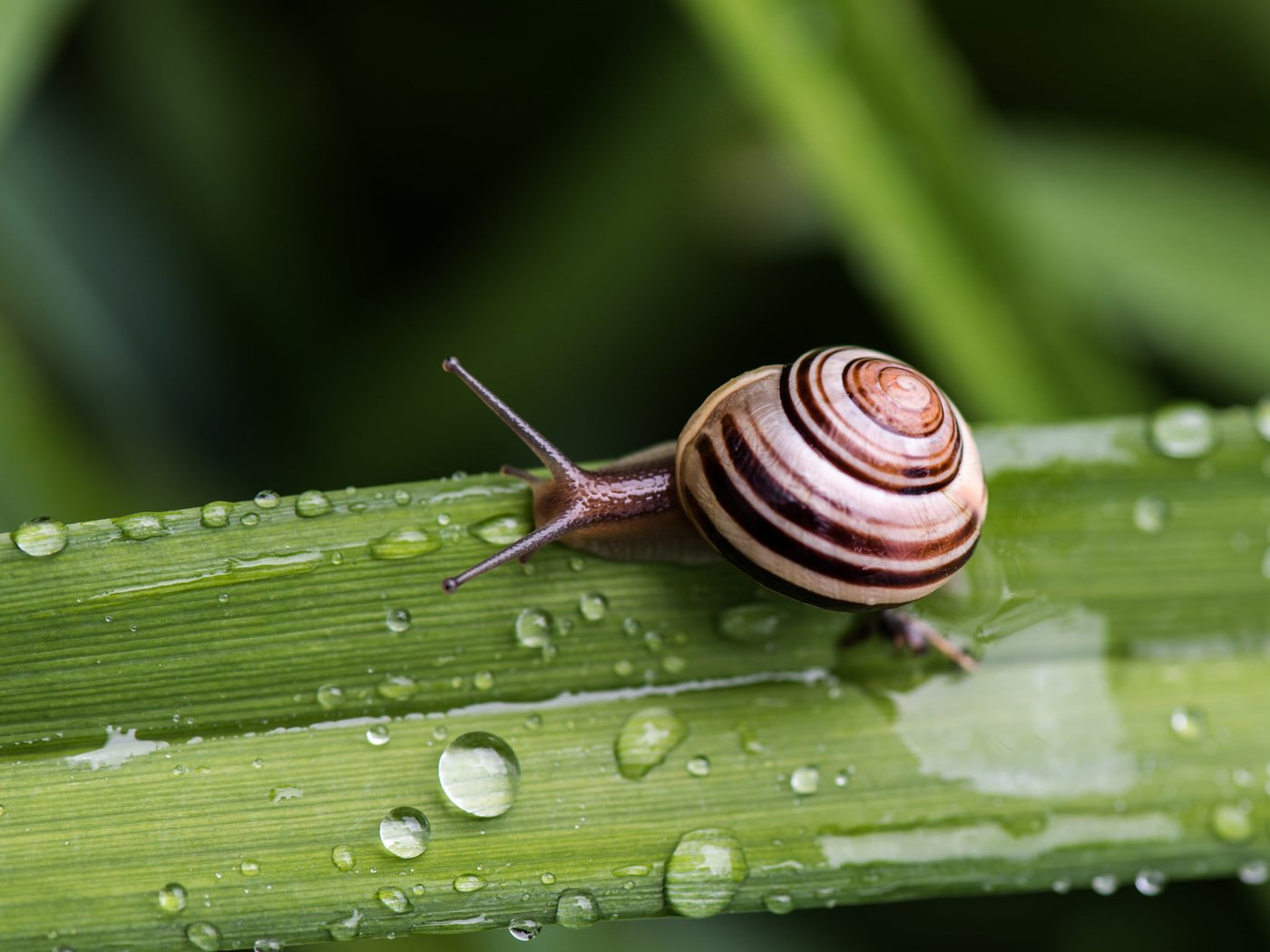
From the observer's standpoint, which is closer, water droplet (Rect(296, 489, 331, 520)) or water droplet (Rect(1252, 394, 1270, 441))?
water droplet (Rect(296, 489, 331, 520))

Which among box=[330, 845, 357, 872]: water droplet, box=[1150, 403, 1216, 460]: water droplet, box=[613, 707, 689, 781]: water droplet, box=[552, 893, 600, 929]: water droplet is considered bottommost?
box=[552, 893, 600, 929]: water droplet

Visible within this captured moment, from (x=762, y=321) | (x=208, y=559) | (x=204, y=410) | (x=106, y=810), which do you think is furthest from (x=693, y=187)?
(x=106, y=810)

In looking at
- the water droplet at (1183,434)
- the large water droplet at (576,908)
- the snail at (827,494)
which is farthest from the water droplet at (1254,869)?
the large water droplet at (576,908)

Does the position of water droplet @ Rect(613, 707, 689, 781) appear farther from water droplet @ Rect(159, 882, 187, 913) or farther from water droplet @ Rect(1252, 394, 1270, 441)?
water droplet @ Rect(1252, 394, 1270, 441)

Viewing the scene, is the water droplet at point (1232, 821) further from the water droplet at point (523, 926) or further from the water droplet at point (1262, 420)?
the water droplet at point (523, 926)

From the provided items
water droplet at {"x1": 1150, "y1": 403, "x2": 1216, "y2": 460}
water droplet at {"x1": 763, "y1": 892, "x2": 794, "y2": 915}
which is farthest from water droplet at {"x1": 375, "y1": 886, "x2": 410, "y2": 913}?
water droplet at {"x1": 1150, "y1": 403, "x2": 1216, "y2": 460}

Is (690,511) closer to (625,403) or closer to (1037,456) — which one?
(1037,456)

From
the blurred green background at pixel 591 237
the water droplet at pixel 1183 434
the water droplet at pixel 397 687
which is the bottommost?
the water droplet at pixel 397 687

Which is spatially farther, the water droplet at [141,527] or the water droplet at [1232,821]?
the water droplet at [1232,821]
